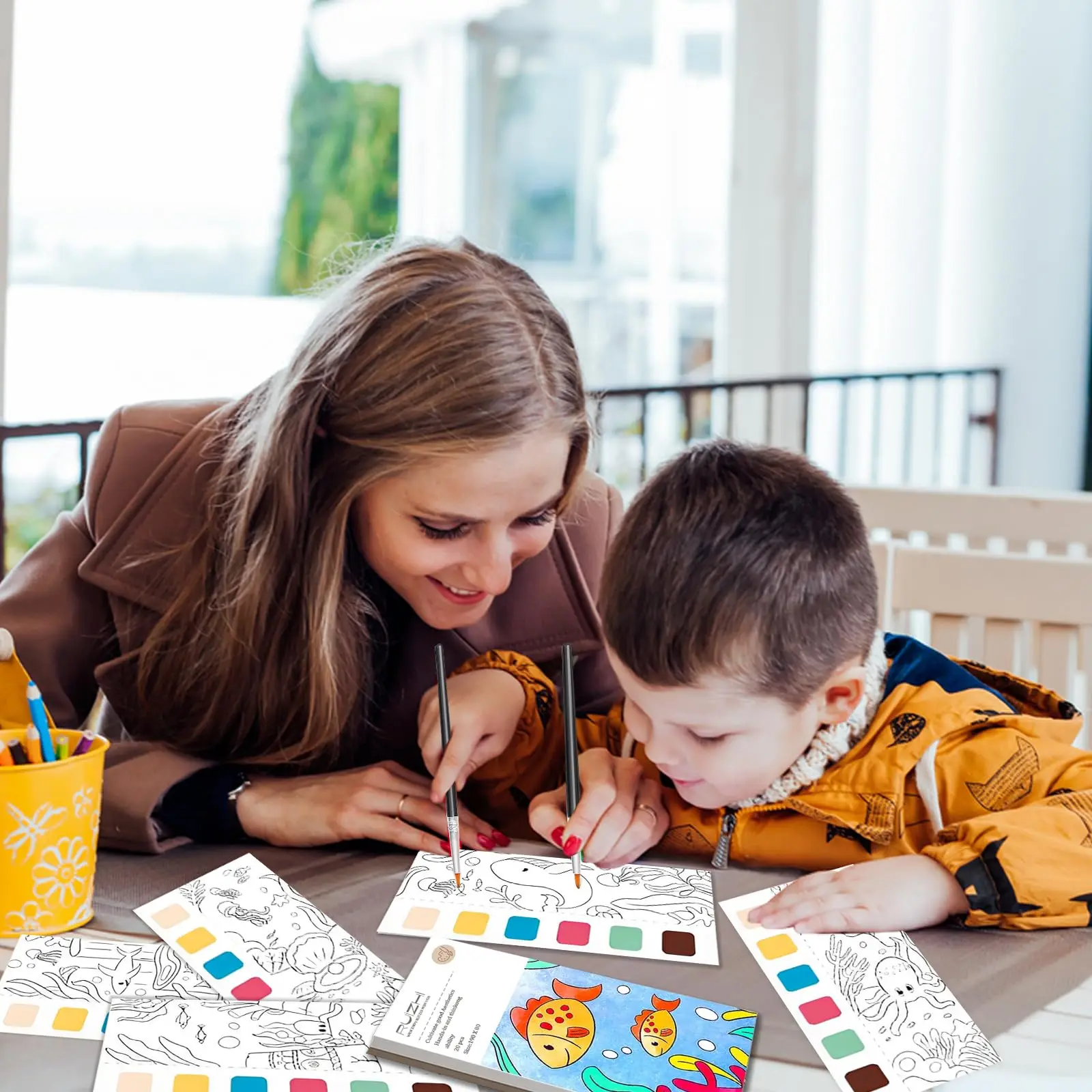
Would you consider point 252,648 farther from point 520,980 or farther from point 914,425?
point 914,425

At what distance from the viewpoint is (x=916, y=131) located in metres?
4.46

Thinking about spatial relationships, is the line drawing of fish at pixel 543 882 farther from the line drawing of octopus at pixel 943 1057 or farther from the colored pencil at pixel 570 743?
the line drawing of octopus at pixel 943 1057

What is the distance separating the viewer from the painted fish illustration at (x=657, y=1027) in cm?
78

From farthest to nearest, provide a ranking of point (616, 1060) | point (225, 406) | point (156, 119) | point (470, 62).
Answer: point (470, 62), point (156, 119), point (225, 406), point (616, 1060)

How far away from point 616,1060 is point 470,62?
233 inches

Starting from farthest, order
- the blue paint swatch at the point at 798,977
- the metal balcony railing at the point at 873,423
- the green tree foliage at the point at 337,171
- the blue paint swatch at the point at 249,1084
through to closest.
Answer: the green tree foliage at the point at 337,171
the metal balcony railing at the point at 873,423
the blue paint swatch at the point at 798,977
the blue paint swatch at the point at 249,1084

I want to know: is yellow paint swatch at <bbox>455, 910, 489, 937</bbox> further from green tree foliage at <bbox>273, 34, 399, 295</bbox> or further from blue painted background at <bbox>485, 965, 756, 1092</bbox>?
green tree foliage at <bbox>273, 34, 399, 295</bbox>

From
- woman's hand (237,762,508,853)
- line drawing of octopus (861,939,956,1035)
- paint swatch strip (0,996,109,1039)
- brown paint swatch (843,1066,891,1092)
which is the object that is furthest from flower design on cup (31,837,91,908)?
line drawing of octopus (861,939,956,1035)

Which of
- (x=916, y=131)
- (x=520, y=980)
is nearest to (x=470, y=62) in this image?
(x=916, y=131)

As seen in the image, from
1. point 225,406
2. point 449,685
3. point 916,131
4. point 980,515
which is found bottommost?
point 449,685

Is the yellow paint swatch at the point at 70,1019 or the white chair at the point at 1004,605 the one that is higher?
the white chair at the point at 1004,605

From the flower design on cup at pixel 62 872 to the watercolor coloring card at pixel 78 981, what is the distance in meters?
0.03

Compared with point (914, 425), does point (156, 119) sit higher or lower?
higher

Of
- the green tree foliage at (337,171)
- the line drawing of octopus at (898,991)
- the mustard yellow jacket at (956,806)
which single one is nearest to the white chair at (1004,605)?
the mustard yellow jacket at (956,806)
